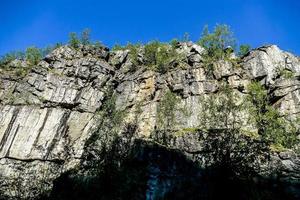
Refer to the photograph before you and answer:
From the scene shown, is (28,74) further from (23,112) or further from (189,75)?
(189,75)

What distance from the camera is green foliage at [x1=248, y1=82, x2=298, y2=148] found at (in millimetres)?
52844

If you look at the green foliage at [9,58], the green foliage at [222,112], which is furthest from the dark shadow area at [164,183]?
the green foliage at [9,58]

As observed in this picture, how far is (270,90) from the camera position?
62531mm

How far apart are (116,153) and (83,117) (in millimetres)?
17725

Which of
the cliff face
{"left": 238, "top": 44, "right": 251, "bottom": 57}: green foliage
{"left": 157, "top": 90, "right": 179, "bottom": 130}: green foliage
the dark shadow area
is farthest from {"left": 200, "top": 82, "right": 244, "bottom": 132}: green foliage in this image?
{"left": 238, "top": 44, "right": 251, "bottom": 57}: green foliage

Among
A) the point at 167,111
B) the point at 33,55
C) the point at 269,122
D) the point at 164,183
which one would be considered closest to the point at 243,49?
the point at 269,122

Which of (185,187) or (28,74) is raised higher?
(28,74)

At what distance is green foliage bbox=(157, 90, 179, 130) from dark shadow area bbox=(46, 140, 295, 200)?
50.8 feet

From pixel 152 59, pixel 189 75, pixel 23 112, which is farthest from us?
pixel 152 59

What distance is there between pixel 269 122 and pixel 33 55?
56330mm

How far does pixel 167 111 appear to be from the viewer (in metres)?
56.8

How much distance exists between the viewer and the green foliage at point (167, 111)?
5591cm

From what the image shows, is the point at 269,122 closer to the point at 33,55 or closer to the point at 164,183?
the point at 164,183

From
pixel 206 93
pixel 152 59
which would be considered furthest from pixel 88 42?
pixel 206 93
